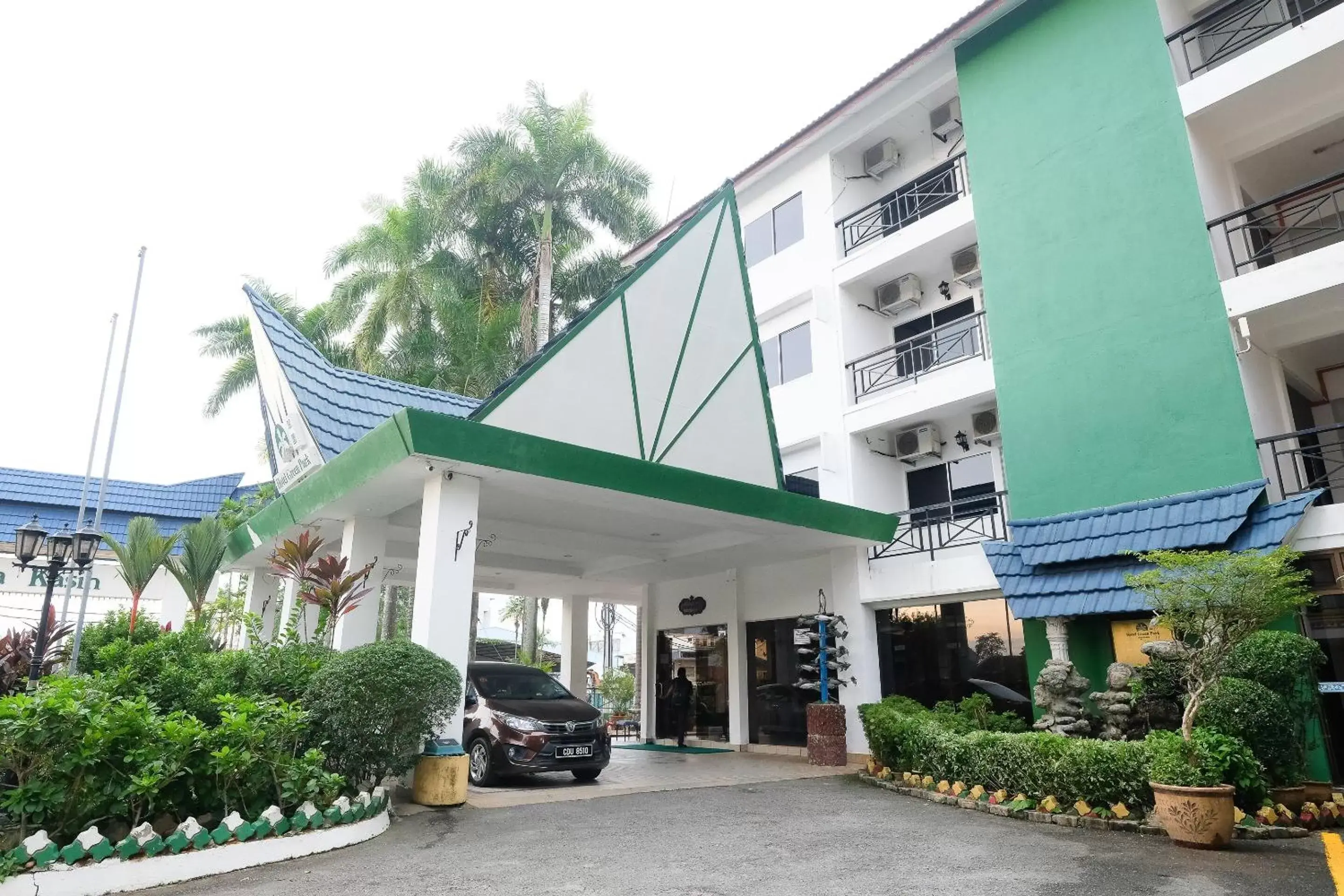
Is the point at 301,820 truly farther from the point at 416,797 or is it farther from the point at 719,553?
the point at 719,553

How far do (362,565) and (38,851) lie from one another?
20.1 ft

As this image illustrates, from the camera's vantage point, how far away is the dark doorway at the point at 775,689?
47.1 feet

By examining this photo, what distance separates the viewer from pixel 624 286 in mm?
10492

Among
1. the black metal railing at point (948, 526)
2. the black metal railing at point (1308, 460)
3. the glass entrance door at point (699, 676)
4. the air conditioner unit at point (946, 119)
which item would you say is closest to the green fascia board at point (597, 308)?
the air conditioner unit at point (946, 119)

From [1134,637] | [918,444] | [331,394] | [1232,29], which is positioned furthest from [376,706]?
[1232,29]

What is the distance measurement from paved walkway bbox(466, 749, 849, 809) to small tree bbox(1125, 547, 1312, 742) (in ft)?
17.2

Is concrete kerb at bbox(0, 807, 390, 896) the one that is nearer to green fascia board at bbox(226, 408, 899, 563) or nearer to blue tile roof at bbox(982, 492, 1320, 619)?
green fascia board at bbox(226, 408, 899, 563)

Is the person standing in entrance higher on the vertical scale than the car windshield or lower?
lower

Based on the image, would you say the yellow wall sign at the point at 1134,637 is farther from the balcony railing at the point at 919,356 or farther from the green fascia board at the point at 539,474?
the balcony railing at the point at 919,356

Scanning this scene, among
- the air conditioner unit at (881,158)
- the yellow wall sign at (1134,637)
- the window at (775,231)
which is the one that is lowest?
the yellow wall sign at (1134,637)

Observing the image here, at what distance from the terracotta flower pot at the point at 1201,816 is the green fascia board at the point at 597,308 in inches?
283

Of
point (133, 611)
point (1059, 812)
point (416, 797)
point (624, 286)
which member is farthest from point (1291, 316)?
point (133, 611)

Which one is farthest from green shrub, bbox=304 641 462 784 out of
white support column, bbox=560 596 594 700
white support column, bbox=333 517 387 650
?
white support column, bbox=560 596 594 700

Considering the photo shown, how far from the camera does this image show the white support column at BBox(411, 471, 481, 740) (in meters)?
8.30
